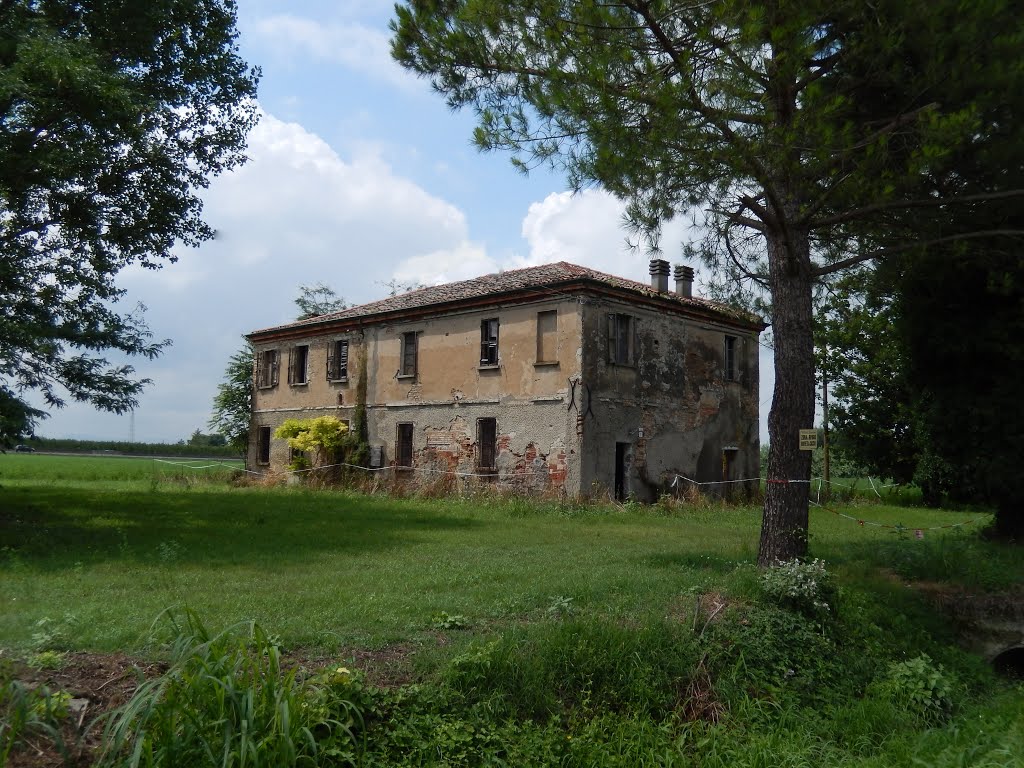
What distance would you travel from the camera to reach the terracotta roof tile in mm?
21188

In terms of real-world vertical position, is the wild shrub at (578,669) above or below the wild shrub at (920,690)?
above

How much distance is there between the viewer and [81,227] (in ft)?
49.0

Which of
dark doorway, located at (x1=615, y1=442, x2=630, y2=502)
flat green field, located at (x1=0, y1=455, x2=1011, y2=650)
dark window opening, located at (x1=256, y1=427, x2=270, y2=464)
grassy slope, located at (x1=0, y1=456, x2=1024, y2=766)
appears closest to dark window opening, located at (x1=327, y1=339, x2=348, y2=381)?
dark window opening, located at (x1=256, y1=427, x2=270, y2=464)

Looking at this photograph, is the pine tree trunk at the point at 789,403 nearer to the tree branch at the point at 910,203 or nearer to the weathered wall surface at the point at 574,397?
the tree branch at the point at 910,203

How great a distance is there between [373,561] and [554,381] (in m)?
10.7

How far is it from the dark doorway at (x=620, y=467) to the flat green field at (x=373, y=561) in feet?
5.32

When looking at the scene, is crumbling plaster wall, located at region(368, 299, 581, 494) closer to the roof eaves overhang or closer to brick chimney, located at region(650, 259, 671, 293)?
the roof eaves overhang

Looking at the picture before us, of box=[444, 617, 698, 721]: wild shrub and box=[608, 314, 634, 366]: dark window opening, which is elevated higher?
box=[608, 314, 634, 366]: dark window opening

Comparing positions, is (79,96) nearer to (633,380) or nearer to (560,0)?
(560,0)

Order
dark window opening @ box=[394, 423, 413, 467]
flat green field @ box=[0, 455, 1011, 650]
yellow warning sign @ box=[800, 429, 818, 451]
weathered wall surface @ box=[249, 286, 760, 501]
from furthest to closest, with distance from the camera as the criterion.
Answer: dark window opening @ box=[394, 423, 413, 467]
weathered wall surface @ box=[249, 286, 760, 501]
yellow warning sign @ box=[800, 429, 818, 451]
flat green field @ box=[0, 455, 1011, 650]

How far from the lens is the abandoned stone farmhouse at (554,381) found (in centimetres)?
2044

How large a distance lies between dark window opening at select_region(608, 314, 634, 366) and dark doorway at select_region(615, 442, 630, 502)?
2248mm

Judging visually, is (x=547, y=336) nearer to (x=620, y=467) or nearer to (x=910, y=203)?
(x=620, y=467)

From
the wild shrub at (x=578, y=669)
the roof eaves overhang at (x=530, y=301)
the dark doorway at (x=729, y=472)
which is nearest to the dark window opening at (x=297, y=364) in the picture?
the roof eaves overhang at (x=530, y=301)
